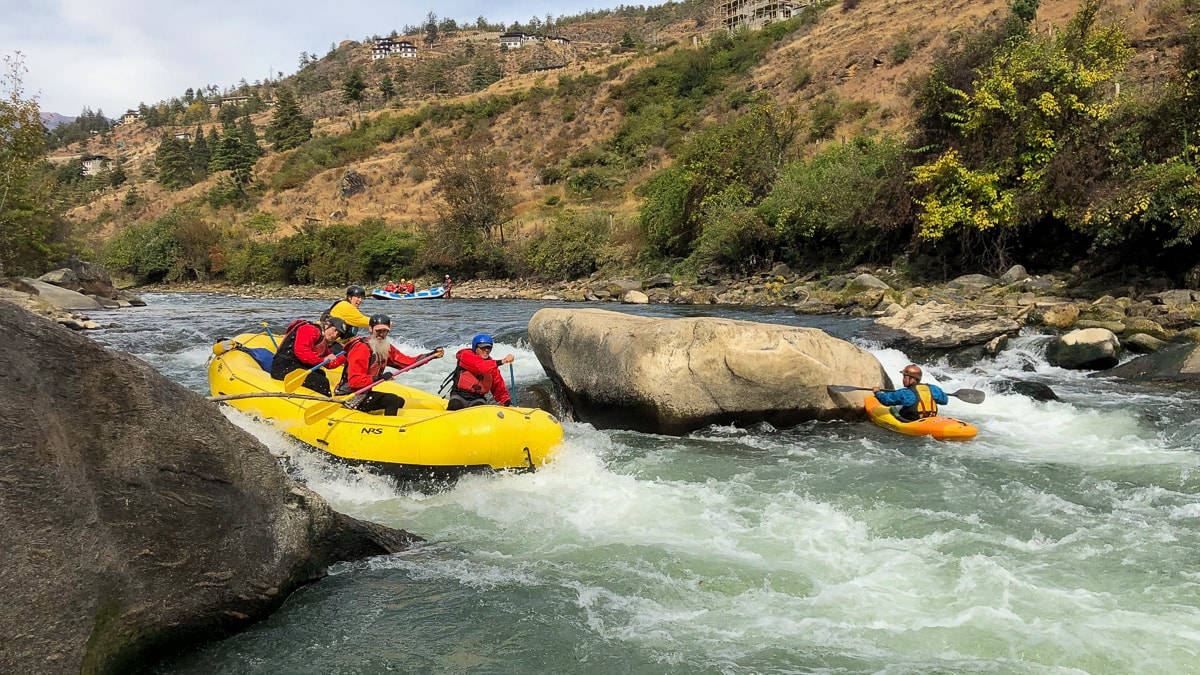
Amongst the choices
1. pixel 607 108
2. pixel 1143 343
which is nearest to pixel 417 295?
pixel 1143 343

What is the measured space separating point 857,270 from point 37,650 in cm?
2102

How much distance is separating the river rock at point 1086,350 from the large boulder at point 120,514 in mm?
11007

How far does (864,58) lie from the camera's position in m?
44.2

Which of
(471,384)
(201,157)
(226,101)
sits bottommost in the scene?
(471,384)

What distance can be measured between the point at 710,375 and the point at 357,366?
3803 millimetres

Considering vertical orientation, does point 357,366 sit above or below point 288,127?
below

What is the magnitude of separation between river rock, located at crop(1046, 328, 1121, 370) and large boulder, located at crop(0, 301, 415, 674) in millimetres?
11007

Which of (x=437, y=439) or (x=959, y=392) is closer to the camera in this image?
(x=437, y=439)

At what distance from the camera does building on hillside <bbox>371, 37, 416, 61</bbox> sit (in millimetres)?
145750

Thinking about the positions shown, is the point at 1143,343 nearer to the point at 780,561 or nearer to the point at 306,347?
the point at 780,561

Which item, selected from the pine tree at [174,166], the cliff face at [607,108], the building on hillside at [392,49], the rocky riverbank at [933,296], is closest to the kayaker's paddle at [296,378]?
the rocky riverbank at [933,296]

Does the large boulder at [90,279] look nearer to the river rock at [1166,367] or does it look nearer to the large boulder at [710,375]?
the large boulder at [710,375]

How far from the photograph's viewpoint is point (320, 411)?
6891mm

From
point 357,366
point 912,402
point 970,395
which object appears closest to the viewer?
point 357,366
